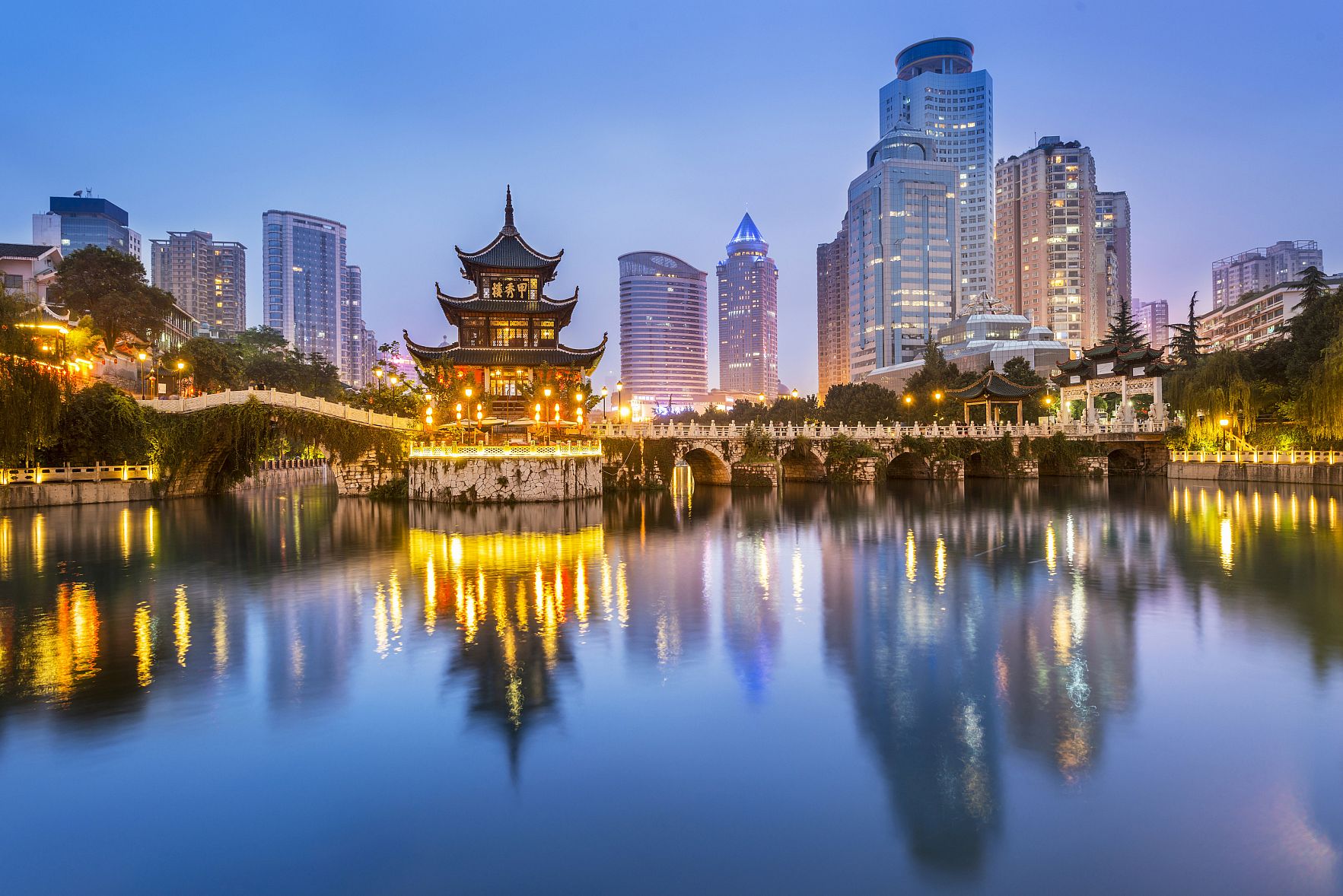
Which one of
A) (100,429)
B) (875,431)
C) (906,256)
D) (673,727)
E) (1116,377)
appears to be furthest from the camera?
(906,256)

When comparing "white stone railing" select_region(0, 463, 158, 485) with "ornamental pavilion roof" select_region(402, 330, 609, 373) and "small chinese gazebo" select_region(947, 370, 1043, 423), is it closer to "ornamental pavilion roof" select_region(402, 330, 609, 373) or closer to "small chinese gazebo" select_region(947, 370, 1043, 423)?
"ornamental pavilion roof" select_region(402, 330, 609, 373)

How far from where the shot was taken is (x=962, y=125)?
161m

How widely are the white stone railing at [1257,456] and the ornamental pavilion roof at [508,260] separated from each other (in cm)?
4560

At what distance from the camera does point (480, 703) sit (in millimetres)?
9953

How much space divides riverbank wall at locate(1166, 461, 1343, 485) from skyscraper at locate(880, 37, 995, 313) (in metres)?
103

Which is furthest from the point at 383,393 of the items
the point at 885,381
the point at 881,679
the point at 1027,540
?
the point at 885,381

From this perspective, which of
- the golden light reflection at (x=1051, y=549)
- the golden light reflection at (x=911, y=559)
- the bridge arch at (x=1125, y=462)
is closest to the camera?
the golden light reflection at (x=911, y=559)

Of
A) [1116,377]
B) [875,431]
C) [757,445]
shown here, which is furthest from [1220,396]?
[757,445]

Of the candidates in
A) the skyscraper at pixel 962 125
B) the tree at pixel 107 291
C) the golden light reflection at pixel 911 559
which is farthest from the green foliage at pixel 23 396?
the skyscraper at pixel 962 125

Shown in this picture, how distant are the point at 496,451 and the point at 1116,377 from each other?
162 feet

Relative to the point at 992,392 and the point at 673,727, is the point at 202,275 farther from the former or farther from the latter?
the point at 673,727

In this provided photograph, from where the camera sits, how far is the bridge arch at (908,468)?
52.4m

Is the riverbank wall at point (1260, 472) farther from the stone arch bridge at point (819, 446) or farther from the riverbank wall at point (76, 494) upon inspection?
the riverbank wall at point (76, 494)

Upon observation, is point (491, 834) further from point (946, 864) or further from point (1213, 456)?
point (1213, 456)
